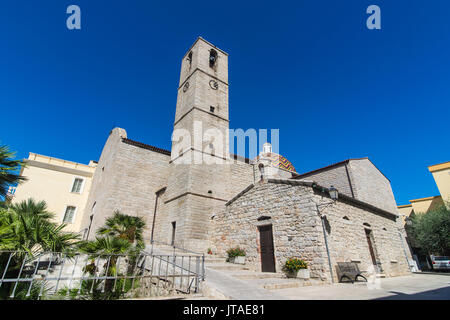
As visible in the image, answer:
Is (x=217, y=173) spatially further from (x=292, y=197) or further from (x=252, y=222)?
(x=292, y=197)


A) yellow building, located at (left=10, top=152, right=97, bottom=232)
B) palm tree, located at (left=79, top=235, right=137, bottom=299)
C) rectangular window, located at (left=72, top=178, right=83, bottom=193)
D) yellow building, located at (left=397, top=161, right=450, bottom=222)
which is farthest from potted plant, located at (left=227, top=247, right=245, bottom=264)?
yellow building, located at (left=397, top=161, right=450, bottom=222)

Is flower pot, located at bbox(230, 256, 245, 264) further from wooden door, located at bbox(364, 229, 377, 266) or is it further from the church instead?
Answer: wooden door, located at bbox(364, 229, 377, 266)

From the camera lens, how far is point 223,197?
15.3 metres

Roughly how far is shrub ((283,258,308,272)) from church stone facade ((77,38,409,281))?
11.7 inches

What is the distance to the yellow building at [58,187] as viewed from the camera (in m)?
18.3

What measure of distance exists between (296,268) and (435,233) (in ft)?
55.7

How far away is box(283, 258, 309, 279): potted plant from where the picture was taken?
8336mm

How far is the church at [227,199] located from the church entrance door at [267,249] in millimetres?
43

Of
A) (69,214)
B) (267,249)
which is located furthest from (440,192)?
(69,214)

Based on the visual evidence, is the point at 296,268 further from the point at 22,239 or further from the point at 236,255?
the point at 22,239

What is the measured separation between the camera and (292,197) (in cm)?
992

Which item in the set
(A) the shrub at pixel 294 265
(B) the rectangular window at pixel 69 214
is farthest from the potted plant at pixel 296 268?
(B) the rectangular window at pixel 69 214
